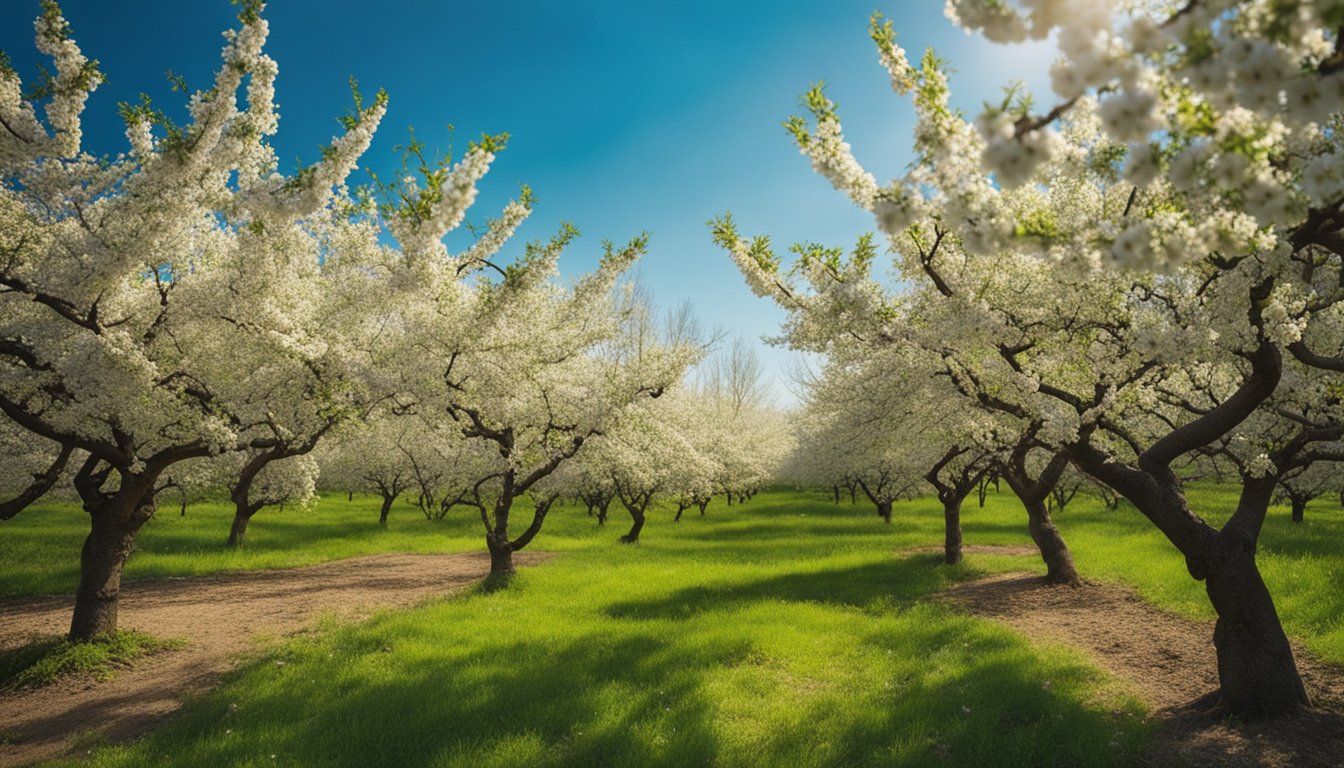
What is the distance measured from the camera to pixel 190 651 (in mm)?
14656

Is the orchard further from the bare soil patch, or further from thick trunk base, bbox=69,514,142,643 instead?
the bare soil patch

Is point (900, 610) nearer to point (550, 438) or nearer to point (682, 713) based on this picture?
point (682, 713)

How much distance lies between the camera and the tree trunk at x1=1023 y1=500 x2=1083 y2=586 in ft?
65.7

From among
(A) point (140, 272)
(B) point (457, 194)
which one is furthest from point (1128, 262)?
(A) point (140, 272)

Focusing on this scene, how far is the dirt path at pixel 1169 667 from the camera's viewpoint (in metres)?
8.64

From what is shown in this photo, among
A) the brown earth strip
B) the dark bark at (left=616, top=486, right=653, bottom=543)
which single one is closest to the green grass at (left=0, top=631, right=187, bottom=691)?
the dark bark at (left=616, top=486, right=653, bottom=543)

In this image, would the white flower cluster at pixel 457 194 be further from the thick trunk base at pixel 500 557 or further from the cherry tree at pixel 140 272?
the thick trunk base at pixel 500 557

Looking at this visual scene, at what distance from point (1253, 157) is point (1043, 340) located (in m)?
9.43

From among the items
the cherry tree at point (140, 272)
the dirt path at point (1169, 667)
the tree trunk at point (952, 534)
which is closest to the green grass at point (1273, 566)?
the dirt path at point (1169, 667)

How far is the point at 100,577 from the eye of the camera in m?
13.9

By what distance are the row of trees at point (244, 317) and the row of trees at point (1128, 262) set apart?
18.0ft

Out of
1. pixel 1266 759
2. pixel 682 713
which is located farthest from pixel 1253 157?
pixel 682 713

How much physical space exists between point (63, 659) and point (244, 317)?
727 centimetres

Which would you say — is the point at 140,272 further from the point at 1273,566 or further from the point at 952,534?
the point at 1273,566
